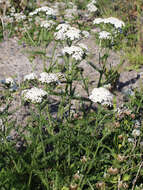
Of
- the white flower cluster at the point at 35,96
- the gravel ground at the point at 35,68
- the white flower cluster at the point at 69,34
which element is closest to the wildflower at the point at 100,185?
the white flower cluster at the point at 35,96

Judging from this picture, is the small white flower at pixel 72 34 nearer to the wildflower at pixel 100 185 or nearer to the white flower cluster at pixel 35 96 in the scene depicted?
the white flower cluster at pixel 35 96

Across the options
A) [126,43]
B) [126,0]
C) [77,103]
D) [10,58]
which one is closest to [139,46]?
[126,43]

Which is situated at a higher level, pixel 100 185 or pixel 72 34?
pixel 72 34

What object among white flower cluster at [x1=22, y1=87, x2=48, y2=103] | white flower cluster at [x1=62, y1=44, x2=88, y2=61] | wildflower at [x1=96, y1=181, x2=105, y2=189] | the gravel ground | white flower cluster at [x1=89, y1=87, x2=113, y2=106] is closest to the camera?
white flower cluster at [x1=22, y1=87, x2=48, y2=103]

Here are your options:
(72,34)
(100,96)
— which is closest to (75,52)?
(72,34)

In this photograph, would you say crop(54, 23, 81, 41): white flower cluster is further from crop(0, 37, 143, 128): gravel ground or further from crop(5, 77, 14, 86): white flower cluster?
crop(0, 37, 143, 128): gravel ground

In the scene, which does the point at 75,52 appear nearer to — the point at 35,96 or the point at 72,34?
the point at 72,34

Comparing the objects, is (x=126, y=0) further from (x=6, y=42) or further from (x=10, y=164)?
(x=10, y=164)

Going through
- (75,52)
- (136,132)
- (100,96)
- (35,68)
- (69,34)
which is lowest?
(136,132)

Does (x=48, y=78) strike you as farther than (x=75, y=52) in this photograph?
No

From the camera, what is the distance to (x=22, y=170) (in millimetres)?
1768

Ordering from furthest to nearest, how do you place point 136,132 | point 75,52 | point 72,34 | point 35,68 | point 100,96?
point 35,68 < point 136,132 < point 72,34 < point 75,52 < point 100,96

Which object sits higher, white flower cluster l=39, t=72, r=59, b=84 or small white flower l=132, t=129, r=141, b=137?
white flower cluster l=39, t=72, r=59, b=84

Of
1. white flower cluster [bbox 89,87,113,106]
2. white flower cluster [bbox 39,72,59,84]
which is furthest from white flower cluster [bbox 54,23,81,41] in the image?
white flower cluster [bbox 89,87,113,106]
